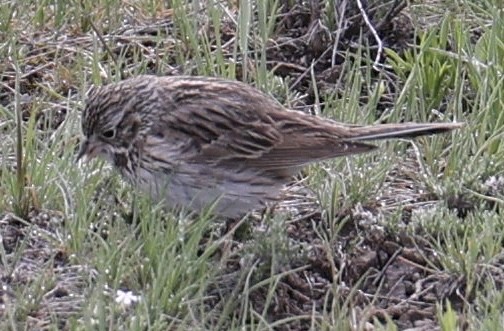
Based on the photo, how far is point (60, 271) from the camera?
564 cm

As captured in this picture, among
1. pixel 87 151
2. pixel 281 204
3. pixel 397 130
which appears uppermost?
pixel 397 130

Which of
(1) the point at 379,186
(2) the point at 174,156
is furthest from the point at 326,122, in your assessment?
(2) the point at 174,156

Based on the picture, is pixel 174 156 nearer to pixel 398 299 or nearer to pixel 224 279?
pixel 224 279

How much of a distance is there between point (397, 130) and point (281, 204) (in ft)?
2.15

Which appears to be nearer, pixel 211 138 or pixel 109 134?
pixel 211 138

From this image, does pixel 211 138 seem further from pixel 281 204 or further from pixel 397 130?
pixel 397 130

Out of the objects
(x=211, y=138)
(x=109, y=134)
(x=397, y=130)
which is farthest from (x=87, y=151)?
(x=397, y=130)

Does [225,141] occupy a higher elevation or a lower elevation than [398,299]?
higher

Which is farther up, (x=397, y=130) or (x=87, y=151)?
(x=397, y=130)

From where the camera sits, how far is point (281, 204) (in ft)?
21.2

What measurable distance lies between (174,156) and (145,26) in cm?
227

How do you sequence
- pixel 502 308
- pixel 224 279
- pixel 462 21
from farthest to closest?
pixel 462 21, pixel 224 279, pixel 502 308

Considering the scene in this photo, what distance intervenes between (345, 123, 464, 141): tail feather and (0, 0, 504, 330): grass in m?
0.22

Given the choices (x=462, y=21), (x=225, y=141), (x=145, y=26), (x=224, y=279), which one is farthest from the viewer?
(x=145, y=26)
